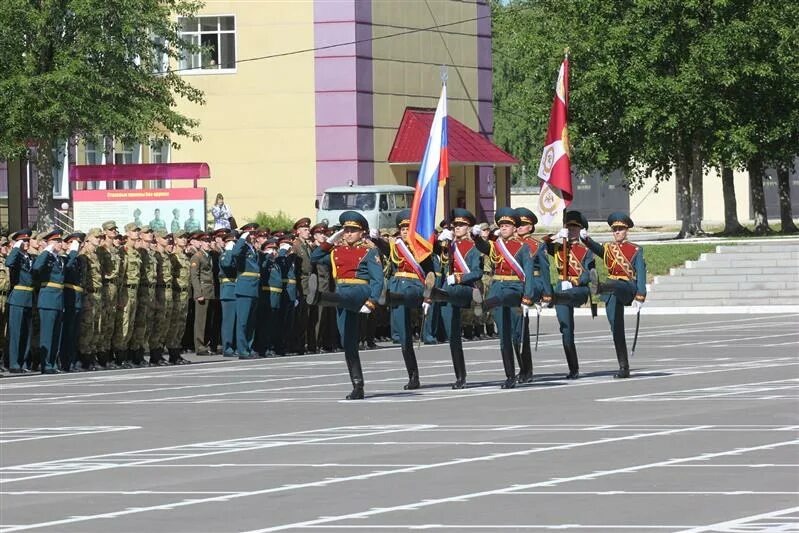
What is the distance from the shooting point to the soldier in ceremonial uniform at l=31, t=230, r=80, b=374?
2598 cm

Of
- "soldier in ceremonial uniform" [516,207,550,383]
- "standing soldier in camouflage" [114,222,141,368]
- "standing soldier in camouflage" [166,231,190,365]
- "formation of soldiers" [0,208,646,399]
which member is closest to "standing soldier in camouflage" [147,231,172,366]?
"formation of soldiers" [0,208,646,399]

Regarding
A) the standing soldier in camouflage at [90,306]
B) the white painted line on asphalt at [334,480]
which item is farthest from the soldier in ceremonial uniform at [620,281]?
the standing soldier in camouflage at [90,306]

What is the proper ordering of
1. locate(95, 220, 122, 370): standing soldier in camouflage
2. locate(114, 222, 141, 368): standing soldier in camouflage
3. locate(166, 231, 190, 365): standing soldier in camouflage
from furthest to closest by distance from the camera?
locate(166, 231, 190, 365): standing soldier in camouflage < locate(114, 222, 141, 368): standing soldier in camouflage < locate(95, 220, 122, 370): standing soldier in camouflage

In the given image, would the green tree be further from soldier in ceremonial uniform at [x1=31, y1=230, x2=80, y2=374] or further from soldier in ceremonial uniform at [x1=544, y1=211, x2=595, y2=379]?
soldier in ceremonial uniform at [x1=544, y1=211, x2=595, y2=379]

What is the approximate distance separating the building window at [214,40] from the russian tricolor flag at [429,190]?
33.1 m

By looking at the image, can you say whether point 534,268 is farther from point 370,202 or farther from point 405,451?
point 370,202

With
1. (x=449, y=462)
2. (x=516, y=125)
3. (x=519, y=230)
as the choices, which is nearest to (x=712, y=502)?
(x=449, y=462)

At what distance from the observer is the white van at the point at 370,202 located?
163 feet

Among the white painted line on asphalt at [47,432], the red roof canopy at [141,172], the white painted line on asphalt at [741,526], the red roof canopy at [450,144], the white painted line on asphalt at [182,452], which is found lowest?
the white painted line on asphalt at [741,526]

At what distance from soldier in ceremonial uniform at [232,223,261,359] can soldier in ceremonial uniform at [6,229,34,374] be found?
3878 mm

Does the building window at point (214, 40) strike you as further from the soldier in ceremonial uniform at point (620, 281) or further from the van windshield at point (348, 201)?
the soldier in ceremonial uniform at point (620, 281)

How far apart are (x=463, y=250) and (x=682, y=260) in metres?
26.6

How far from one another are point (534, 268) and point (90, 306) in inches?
310

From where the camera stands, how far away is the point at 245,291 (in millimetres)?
29250
